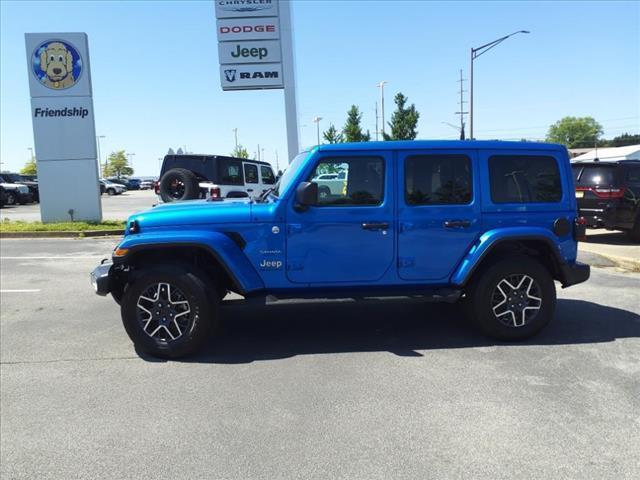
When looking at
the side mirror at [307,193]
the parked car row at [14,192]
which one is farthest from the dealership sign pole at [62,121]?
the side mirror at [307,193]

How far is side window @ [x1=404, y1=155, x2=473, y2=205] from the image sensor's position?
189 inches

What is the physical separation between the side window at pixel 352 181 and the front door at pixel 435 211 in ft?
0.70

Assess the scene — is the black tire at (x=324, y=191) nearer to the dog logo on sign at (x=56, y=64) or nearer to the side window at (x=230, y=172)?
the side window at (x=230, y=172)

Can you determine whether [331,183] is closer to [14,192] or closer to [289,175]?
[289,175]

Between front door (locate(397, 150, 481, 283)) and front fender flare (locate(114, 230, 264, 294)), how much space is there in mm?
1476

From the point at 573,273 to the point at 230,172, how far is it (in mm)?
12566

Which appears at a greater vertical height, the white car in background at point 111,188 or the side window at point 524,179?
the white car in background at point 111,188

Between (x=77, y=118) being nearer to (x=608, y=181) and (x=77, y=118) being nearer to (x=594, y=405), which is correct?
(x=608, y=181)

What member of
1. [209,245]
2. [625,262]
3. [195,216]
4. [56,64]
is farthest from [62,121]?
[625,262]

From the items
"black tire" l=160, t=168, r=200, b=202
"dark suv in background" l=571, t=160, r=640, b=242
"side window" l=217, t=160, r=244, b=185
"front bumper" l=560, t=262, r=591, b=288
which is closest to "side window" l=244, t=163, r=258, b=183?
"side window" l=217, t=160, r=244, b=185

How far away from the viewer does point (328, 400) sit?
374 cm

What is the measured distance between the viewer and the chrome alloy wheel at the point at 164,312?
4.60 m

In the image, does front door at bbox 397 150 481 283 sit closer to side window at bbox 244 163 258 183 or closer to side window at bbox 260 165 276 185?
side window at bbox 244 163 258 183

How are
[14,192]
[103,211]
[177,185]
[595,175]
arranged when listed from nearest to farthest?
[595,175]
[177,185]
[103,211]
[14,192]
